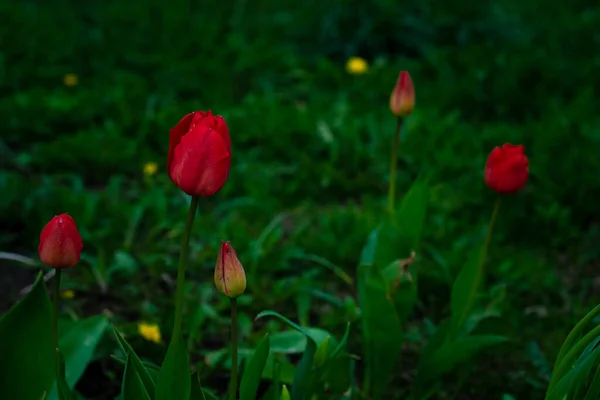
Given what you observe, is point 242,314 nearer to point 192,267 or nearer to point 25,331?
point 192,267

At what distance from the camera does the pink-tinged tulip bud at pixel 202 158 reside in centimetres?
106

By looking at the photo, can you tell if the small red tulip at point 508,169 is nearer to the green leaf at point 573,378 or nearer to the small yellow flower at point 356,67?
the green leaf at point 573,378

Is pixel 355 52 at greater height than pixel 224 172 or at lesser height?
lesser

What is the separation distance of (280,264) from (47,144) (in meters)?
1.21

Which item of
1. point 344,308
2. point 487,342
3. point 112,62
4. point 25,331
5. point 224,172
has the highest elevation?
point 224,172

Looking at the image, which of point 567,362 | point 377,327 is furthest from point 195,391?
point 567,362

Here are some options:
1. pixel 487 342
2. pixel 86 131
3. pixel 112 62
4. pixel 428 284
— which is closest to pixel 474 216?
pixel 428 284

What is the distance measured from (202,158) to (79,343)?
2.07 feet

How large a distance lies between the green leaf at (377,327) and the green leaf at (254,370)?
1.10 ft

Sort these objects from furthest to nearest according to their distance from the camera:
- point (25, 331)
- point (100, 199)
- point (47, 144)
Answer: point (47, 144) → point (100, 199) → point (25, 331)

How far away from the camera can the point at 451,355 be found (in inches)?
60.9

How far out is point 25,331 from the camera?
1.23 m

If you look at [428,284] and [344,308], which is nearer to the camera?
[344,308]

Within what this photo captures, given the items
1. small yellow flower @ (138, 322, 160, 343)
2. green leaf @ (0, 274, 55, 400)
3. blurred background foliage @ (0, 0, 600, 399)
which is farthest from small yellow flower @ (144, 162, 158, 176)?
green leaf @ (0, 274, 55, 400)
